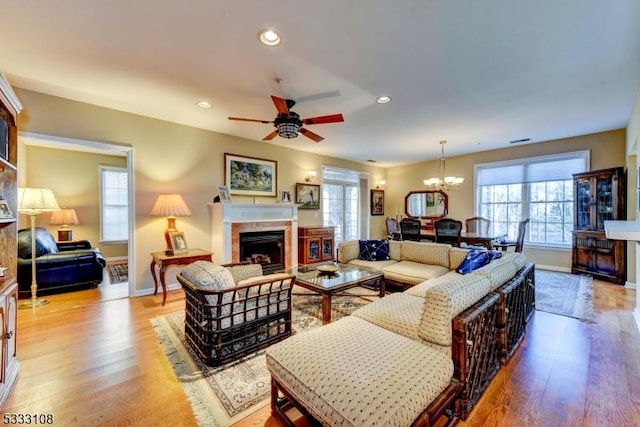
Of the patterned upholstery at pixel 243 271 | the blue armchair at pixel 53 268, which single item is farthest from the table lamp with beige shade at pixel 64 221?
the patterned upholstery at pixel 243 271

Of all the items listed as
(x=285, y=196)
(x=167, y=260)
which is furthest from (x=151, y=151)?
(x=285, y=196)

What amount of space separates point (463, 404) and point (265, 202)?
4442mm

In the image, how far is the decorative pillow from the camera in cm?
316

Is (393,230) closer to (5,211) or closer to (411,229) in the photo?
(411,229)

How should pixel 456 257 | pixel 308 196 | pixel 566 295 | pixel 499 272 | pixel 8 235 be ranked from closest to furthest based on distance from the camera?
pixel 8 235, pixel 499 272, pixel 456 257, pixel 566 295, pixel 308 196

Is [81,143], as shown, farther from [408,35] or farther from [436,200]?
[436,200]

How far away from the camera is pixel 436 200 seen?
7215mm

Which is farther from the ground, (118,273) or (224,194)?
(224,194)

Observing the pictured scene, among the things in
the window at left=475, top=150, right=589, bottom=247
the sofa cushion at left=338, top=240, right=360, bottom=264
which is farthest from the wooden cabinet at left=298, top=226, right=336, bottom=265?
the window at left=475, top=150, right=589, bottom=247

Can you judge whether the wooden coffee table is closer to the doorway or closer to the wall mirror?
the doorway

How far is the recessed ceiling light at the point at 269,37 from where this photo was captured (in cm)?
208

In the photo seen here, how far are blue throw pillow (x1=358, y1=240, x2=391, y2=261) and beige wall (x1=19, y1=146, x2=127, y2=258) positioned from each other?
19.9ft

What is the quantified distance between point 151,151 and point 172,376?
325cm

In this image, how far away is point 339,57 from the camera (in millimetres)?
2418
